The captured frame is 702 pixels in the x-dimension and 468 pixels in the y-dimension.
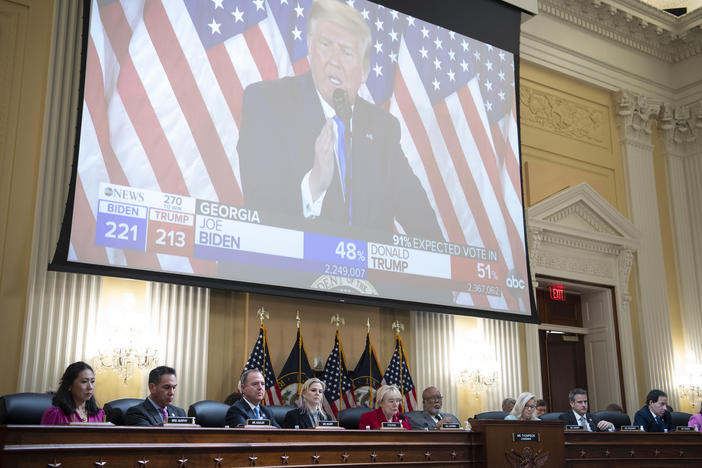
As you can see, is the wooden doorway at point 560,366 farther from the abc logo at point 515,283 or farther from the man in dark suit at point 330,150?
the man in dark suit at point 330,150

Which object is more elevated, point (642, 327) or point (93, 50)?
point (93, 50)

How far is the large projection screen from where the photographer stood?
19.9ft

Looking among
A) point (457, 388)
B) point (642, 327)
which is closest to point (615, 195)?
point (642, 327)

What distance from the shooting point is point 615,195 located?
34.8ft

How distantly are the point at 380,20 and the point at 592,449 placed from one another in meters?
4.72

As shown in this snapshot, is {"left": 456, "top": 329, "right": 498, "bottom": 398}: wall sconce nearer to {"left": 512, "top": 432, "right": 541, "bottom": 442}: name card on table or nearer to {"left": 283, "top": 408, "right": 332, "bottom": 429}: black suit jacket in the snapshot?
{"left": 512, "top": 432, "right": 541, "bottom": 442}: name card on table

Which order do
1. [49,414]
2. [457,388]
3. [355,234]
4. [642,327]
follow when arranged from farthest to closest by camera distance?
[642,327]
[457,388]
[355,234]
[49,414]

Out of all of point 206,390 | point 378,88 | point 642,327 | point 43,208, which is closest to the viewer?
point 43,208

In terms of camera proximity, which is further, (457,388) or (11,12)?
(457,388)

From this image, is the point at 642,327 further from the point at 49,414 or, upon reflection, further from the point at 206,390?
the point at 49,414

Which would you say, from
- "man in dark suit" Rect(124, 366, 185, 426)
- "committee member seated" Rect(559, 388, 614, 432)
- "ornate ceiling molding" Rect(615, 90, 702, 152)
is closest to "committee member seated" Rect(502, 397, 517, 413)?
"committee member seated" Rect(559, 388, 614, 432)

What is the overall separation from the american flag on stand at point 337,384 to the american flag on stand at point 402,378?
419 millimetres

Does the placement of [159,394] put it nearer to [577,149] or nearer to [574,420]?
[574,420]

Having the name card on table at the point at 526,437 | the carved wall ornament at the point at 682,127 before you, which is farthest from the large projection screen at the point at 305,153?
the carved wall ornament at the point at 682,127
